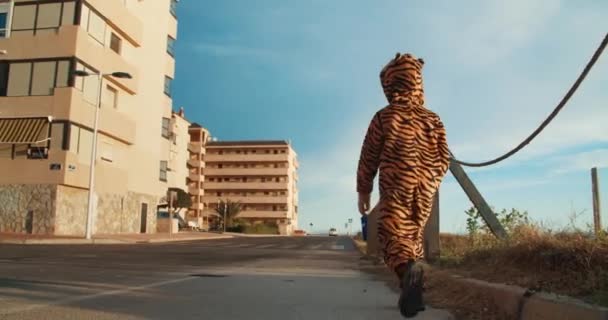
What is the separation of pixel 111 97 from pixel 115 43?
3.38m

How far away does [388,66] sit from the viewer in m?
4.21

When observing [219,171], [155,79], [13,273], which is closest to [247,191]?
[219,171]

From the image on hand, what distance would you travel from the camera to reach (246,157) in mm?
106188

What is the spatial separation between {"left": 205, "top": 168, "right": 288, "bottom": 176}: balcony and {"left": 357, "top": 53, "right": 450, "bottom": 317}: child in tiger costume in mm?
100114

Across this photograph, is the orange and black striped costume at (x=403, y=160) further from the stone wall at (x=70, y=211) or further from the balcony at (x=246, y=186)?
the balcony at (x=246, y=186)

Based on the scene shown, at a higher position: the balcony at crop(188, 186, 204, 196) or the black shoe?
the balcony at crop(188, 186, 204, 196)

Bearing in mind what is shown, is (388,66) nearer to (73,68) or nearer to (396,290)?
(396,290)

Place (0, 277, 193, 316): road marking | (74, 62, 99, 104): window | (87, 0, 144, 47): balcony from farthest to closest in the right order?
(87, 0, 144, 47): balcony → (74, 62, 99, 104): window → (0, 277, 193, 316): road marking

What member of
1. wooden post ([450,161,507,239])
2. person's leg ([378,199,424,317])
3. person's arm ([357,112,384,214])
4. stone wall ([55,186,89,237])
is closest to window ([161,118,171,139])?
stone wall ([55,186,89,237])

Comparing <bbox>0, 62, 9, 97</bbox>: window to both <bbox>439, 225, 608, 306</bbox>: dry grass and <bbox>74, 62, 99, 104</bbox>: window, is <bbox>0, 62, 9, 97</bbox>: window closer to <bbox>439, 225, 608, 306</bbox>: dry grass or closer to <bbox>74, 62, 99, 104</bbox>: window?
<bbox>74, 62, 99, 104</bbox>: window

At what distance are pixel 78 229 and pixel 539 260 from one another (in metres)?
27.9

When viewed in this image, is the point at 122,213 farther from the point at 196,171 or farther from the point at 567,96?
the point at 196,171

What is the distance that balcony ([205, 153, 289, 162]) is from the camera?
4131 inches

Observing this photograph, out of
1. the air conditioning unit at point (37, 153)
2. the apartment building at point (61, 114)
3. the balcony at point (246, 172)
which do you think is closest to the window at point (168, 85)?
the apartment building at point (61, 114)
